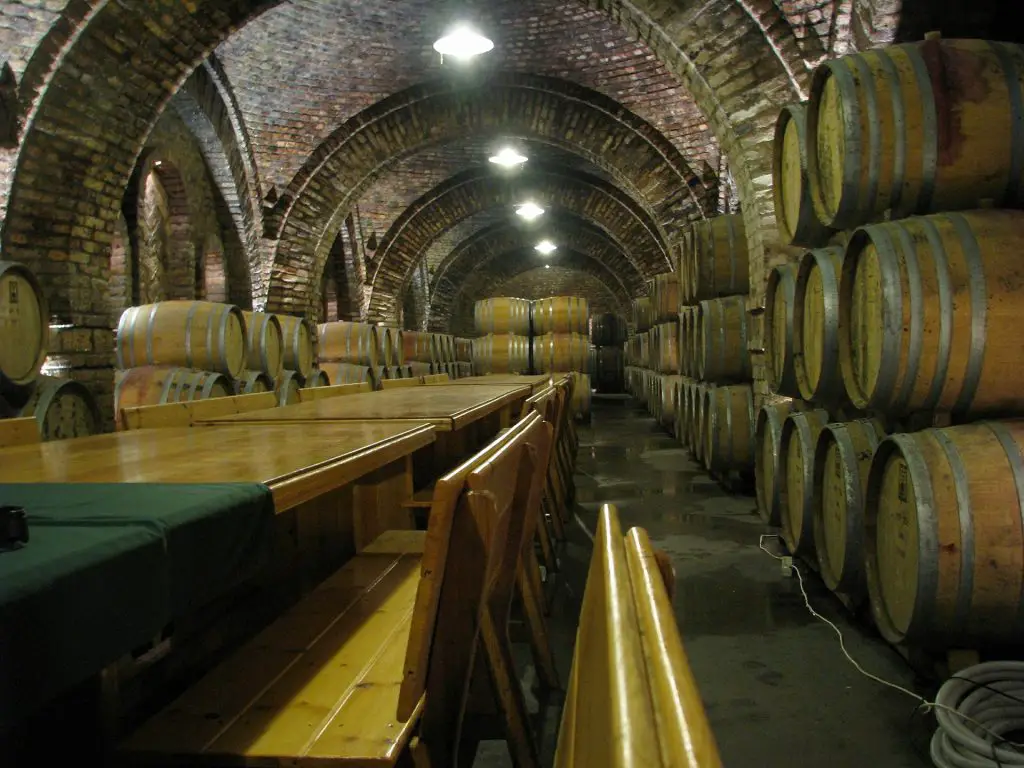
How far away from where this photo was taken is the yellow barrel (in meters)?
11.8

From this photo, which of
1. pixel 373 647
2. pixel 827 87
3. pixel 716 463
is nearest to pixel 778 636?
pixel 373 647

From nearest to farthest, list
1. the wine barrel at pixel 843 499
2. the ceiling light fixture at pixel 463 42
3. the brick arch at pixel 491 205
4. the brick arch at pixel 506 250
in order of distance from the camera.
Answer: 1. the wine barrel at pixel 843 499
2. the ceiling light fixture at pixel 463 42
3. the brick arch at pixel 491 205
4. the brick arch at pixel 506 250

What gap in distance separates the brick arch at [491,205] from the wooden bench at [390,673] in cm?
1395

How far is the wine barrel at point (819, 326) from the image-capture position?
136 inches

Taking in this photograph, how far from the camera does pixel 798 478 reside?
3.85 m

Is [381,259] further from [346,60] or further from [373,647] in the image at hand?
[373,647]

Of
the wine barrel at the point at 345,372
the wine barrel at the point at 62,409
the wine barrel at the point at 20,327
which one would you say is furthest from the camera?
the wine barrel at the point at 345,372

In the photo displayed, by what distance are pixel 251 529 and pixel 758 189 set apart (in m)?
5.25

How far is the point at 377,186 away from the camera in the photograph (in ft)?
49.9

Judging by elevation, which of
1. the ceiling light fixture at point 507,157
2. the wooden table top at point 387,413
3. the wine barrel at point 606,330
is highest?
the ceiling light fixture at point 507,157

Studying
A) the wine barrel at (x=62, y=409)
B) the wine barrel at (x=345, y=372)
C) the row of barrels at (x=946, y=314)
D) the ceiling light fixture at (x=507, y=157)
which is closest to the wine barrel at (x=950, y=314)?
the row of barrels at (x=946, y=314)

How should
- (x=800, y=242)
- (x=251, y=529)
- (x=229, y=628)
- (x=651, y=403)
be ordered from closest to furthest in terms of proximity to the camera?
(x=251, y=529)
(x=229, y=628)
(x=800, y=242)
(x=651, y=403)

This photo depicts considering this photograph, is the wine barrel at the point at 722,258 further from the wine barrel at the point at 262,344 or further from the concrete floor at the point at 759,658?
the wine barrel at the point at 262,344

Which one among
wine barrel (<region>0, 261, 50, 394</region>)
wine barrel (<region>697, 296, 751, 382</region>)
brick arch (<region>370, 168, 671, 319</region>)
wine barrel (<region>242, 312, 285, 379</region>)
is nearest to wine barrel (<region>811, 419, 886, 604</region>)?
wine barrel (<region>697, 296, 751, 382</region>)
